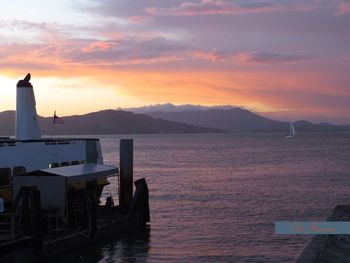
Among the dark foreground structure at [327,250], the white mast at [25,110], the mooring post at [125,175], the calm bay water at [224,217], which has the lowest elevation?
the calm bay water at [224,217]

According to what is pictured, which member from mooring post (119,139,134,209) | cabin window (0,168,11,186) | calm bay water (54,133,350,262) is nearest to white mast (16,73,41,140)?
mooring post (119,139,134,209)

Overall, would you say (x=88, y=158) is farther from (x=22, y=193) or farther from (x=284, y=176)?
(x=284, y=176)

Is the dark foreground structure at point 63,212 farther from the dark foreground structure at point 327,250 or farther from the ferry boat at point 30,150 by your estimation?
the dark foreground structure at point 327,250

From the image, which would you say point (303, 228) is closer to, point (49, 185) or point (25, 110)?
point (49, 185)

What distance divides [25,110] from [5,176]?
8.01 metres

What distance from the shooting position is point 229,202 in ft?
145

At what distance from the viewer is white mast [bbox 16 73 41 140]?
107ft

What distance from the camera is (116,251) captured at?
2545 cm

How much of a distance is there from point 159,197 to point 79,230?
2376 centimetres

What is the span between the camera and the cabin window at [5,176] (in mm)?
25016

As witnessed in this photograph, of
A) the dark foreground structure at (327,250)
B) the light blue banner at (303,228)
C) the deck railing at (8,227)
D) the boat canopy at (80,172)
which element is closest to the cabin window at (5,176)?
the boat canopy at (80,172)

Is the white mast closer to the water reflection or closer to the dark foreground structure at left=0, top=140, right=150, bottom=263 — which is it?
the dark foreground structure at left=0, top=140, right=150, bottom=263

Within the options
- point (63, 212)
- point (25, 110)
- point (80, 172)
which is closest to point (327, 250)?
point (63, 212)

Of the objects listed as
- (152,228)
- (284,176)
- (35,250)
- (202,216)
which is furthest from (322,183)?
(35,250)
